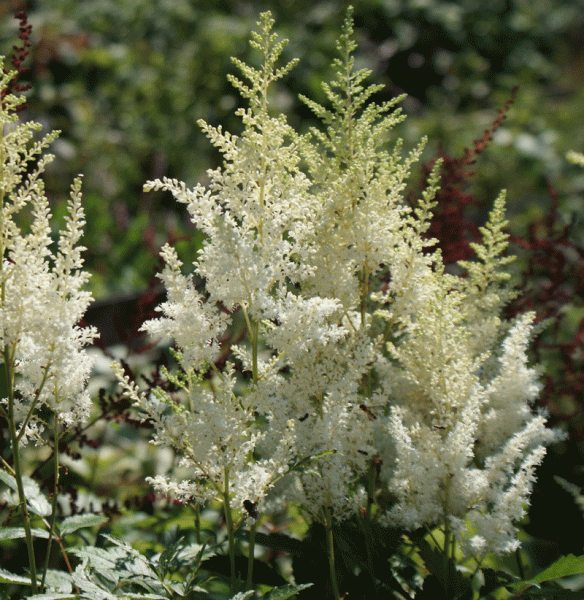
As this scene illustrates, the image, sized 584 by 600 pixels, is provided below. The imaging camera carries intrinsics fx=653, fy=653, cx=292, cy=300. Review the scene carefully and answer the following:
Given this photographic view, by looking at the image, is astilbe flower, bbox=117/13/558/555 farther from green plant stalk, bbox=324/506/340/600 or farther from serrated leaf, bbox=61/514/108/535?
serrated leaf, bbox=61/514/108/535

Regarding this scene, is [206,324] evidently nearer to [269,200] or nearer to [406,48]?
[269,200]

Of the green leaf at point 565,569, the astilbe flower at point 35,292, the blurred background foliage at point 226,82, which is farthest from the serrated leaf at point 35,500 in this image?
the blurred background foliage at point 226,82

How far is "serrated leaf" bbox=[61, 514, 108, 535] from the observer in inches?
49.6

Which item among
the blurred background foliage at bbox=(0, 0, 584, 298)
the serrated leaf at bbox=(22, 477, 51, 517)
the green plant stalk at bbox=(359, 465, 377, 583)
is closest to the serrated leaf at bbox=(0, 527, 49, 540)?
the serrated leaf at bbox=(22, 477, 51, 517)

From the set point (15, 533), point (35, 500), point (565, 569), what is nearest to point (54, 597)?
point (15, 533)

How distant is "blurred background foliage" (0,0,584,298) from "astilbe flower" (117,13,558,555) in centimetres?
335

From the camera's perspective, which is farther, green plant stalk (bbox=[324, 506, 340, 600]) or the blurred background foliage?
the blurred background foliage

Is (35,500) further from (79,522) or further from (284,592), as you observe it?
(284,592)

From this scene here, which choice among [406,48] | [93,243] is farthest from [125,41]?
[93,243]

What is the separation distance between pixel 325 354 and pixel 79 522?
23.2 inches

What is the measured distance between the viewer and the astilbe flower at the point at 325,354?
1.05m

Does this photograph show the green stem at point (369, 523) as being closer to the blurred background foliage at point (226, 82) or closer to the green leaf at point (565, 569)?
the green leaf at point (565, 569)

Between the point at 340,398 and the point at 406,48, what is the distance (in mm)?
5354

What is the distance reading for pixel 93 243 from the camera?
12.3 feet
